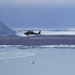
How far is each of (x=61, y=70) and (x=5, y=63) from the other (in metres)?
5.69

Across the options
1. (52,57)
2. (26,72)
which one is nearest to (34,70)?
(26,72)

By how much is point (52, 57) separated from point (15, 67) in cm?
590

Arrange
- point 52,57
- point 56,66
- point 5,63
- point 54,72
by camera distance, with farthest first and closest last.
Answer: point 52,57, point 5,63, point 56,66, point 54,72

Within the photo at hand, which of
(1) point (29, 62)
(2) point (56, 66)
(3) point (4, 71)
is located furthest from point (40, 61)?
(3) point (4, 71)

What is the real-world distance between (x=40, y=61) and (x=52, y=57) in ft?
8.55

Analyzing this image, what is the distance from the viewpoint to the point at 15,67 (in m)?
31.0

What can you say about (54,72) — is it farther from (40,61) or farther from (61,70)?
(40,61)

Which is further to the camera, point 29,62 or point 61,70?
point 29,62

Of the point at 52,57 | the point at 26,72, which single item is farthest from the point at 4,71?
the point at 52,57

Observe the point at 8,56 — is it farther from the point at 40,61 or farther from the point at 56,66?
the point at 56,66

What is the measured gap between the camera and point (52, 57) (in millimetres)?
36094

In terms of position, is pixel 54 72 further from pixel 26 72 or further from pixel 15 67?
pixel 15 67

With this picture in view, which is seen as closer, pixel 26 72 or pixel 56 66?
pixel 26 72

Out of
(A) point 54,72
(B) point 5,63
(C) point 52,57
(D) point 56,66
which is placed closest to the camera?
(A) point 54,72
